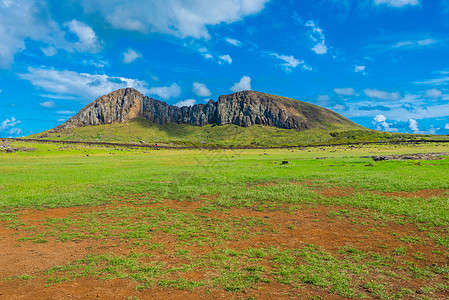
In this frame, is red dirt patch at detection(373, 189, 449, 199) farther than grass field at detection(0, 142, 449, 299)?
Yes

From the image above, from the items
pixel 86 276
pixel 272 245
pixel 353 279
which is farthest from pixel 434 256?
pixel 86 276

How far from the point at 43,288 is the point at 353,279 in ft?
38.2

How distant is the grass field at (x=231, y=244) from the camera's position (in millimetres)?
8109

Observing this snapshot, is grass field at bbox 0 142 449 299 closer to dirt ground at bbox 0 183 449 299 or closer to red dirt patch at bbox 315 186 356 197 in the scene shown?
dirt ground at bbox 0 183 449 299

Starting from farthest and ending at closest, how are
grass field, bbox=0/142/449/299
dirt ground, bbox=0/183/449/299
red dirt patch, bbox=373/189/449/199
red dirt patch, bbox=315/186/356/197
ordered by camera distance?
red dirt patch, bbox=315/186/356/197 < red dirt patch, bbox=373/189/449/199 < grass field, bbox=0/142/449/299 < dirt ground, bbox=0/183/449/299

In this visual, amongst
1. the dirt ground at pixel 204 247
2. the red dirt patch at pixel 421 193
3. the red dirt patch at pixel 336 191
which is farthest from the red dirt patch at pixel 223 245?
the red dirt patch at pixel 421 193

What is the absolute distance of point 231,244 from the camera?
1177 centimetres

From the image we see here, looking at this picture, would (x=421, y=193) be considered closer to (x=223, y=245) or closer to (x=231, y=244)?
(x=231, y=244)

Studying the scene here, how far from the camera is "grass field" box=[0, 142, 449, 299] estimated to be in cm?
811

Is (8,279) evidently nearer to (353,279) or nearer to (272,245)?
(272,245)

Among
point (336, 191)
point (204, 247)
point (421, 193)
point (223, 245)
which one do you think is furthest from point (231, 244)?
point (421, 193)

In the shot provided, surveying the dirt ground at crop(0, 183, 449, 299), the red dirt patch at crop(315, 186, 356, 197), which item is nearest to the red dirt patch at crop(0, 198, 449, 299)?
the dirt ground at crop(0, 183, 449, 299)

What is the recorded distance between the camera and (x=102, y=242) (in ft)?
39.9

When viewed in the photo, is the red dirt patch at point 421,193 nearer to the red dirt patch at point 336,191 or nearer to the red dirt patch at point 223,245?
the red dirt patch at point 336,191
